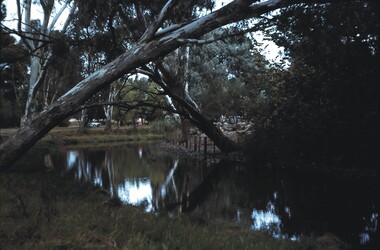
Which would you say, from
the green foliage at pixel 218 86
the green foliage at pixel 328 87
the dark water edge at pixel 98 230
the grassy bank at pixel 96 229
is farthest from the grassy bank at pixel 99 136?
the dark water edge at pixel 98 230

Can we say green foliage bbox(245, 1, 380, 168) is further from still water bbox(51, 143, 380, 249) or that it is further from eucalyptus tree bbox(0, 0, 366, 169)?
eucalyptus tree bbox(0, 0, 366, 169)

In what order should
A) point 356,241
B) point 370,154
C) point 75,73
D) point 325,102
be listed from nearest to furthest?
1. point 356,241
2. point 370,154
3. point 325,102
4. point 75,73

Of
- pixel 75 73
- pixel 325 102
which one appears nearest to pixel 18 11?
pixel 75 73

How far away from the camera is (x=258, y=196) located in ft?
33.9

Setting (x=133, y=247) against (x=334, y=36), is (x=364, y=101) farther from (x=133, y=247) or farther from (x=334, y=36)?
(x=133, y=247)

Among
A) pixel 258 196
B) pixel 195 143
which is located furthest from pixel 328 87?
pixel 195 143

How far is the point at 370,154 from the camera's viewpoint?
1166 centimetres

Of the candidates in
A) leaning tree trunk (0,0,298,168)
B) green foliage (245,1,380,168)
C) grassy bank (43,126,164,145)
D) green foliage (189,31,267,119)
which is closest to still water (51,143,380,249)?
green foliage (245,1,380,168)

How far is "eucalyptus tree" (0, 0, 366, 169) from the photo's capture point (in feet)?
24.8

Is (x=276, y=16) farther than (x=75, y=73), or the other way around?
(x=75, y=73)

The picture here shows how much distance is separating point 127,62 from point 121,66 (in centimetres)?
16

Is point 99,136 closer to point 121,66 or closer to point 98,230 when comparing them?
point 121,66

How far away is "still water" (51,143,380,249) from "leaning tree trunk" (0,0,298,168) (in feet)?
9.12

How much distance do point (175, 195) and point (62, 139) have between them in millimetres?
22195
